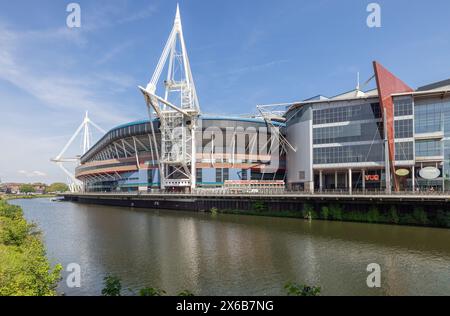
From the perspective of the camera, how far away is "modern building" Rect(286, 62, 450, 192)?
5206 centimetres

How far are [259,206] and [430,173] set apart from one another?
30.5 m

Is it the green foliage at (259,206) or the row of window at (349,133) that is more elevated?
the row of window at (349,133)

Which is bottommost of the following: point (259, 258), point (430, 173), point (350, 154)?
point (259, 258)

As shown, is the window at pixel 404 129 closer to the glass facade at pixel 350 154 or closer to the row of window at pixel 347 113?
the glass facade at pixel 350 154

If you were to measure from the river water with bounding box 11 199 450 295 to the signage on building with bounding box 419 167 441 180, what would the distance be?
18.4 metres

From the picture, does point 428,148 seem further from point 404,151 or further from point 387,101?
point 387,101

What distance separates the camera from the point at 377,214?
4138 cm

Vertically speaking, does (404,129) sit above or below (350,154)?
above

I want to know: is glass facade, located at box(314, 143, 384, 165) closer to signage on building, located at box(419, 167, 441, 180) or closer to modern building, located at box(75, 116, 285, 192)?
signage on building, located at box(419, 167, 441, 180)

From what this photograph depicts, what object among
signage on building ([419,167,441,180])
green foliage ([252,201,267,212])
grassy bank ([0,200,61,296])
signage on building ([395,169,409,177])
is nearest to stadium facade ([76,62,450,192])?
signage on building ([419,167,441,180])

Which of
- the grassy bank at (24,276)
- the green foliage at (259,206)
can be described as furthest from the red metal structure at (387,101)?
the grassy bank at (24,276)

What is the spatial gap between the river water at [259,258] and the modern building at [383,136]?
65.3 feet

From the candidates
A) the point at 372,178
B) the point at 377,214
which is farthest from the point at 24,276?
the point at 372,178

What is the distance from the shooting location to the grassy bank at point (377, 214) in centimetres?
3750
